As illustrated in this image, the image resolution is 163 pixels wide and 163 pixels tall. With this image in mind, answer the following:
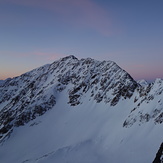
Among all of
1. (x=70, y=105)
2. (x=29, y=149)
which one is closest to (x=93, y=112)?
(x=70, y=105)

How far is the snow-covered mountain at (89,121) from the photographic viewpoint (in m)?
32.5

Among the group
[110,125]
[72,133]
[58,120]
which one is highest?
[58,120]

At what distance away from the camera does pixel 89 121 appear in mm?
52344

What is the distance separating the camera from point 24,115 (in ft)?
223

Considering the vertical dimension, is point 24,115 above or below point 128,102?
above

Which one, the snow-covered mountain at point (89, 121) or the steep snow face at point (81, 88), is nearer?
the snow-covered mountain at point (89, 121)

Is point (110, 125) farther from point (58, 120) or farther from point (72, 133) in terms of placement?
point (58, 120)

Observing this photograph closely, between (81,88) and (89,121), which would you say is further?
(81,88)

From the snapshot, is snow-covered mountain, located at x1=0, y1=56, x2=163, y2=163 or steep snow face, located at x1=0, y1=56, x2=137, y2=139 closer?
snow-covered mountain, located at x1=0, y1=56, x2=163, y2=163

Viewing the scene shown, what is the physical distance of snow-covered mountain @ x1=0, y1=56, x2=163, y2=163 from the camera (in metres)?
32.5

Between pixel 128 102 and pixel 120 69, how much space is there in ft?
63.6

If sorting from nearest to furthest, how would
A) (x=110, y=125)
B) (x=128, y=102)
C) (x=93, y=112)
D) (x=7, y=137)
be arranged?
1. (x=110, y=125)
2. (x=128, y=102)
3. (x=93, y=112)
4. (x=7, y=137)

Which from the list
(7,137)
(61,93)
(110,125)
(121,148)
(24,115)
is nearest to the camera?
(121,148)

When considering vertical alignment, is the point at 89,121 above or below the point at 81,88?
below
